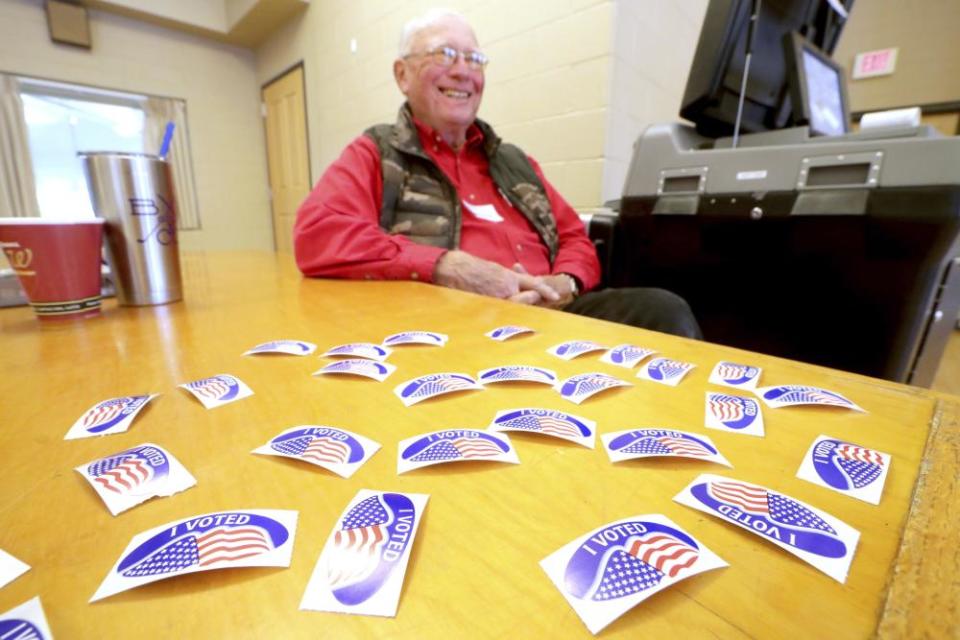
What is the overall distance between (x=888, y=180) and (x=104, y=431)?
1.05 meters

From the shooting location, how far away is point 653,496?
0.22 meters

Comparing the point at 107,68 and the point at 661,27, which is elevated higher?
the point at 107,68

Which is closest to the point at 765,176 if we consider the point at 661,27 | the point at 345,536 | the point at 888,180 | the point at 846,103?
the point at 888,180

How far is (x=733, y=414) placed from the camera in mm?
300

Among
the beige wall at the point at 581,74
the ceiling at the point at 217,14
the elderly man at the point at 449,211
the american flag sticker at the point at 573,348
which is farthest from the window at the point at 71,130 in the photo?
the american flag sticker at the point at 573,348

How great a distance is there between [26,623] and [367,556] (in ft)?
0.33

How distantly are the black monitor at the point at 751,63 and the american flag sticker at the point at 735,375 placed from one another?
0.78 metres

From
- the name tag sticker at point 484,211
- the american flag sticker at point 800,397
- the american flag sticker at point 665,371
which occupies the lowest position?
the american flag sticker at point 800,397

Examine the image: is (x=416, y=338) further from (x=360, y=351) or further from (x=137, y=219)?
(x=137, y=219)

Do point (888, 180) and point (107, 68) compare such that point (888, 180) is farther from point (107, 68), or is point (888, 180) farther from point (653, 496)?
point (107, 68)

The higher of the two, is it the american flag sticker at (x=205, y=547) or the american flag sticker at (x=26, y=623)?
the american flag sticker at (x=26, y=623)

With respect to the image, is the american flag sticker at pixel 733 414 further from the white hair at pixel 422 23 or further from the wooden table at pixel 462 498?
the white hair at pixel 422 23

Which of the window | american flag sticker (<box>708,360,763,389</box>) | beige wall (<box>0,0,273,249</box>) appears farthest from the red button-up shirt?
beige wall (<box>0,0,273,249</box>)

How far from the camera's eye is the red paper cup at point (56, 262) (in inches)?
18.2
